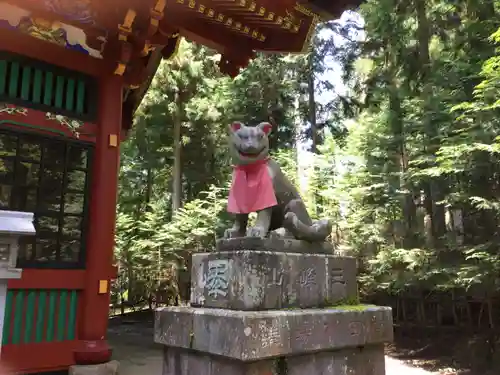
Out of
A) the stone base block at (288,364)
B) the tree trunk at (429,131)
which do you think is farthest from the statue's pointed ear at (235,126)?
the tree trunk at (429,131)

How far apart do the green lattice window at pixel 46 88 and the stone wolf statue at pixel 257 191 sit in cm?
309

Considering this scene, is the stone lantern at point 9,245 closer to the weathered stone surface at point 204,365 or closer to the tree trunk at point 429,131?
the weathered stone surface at point 204,365

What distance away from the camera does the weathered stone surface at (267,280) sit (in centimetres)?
287

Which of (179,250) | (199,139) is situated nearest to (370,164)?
(179,250)

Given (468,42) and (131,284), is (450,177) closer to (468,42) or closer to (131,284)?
(468,42)

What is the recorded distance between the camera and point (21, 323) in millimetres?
4867

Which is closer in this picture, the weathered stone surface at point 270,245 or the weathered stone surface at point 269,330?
the weathered stone surface at point 269,330

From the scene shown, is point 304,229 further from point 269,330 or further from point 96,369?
point 96,369

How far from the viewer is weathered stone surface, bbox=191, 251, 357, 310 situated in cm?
287

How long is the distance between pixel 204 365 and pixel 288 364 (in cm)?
56

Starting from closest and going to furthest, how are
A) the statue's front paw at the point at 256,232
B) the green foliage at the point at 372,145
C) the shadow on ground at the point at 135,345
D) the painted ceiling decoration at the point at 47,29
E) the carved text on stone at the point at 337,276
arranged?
1. the statue's front paw at the point at 256,232
2. the carved text on stone at the point at 337,276
3. the painted ceiling decoration at the point at 47,29
4. the shadow on ground at the point at 135,345
5. the green foliage at the point at 372,145

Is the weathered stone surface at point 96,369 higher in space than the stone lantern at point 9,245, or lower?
lower

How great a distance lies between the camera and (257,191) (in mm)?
3303

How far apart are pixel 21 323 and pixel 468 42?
8.92 m
